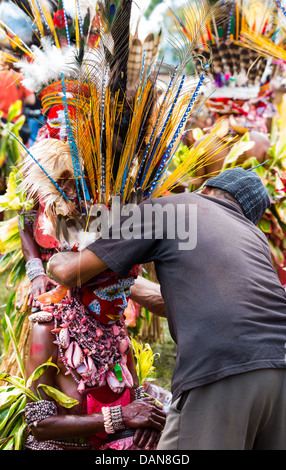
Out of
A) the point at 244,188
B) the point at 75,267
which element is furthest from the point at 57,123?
the point at 244,188

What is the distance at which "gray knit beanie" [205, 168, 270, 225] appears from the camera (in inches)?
84.2

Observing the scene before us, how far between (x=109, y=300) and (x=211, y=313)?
517mm

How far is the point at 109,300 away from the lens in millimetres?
2197

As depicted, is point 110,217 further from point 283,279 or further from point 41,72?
point 283,279

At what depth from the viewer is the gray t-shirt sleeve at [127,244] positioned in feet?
6.17

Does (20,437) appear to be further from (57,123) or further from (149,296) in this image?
(57,123)

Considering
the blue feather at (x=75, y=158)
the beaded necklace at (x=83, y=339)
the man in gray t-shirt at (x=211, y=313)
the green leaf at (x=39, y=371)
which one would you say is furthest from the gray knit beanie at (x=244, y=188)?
the green leaf at (x=39, y=371)

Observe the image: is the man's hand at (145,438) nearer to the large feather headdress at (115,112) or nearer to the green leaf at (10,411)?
the green leaf at (10,411)

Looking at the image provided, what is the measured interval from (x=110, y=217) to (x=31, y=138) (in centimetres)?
429

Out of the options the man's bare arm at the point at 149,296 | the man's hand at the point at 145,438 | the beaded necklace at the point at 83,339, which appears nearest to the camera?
the man's hand at the point at 145,438

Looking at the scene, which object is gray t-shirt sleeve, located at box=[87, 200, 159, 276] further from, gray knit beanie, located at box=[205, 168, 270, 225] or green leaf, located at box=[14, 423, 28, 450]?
green leaf, located at box=[14, 423, 28, 450]

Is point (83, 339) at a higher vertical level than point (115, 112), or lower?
lower

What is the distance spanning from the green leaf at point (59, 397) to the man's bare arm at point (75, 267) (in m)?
A: 0.43

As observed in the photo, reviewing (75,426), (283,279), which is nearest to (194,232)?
(75,426)
